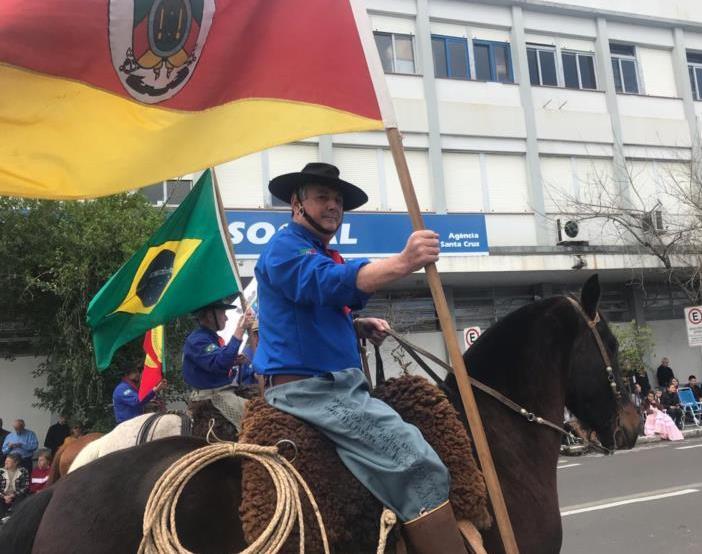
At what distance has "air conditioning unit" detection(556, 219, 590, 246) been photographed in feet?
68.8

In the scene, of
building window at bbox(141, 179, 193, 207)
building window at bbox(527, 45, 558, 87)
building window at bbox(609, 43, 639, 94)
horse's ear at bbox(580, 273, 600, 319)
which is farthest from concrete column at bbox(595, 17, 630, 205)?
horse's ear at bbox(580, 273, 600, 319)

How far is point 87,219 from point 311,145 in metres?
7.46

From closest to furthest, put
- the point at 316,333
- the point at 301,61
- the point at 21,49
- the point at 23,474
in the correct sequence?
the point at 316,333
the point at 21,49
the point at 301,61
the point at 23,474

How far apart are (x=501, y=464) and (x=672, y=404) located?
18.2 meters

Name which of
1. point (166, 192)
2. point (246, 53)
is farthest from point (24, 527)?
point (166, 192)

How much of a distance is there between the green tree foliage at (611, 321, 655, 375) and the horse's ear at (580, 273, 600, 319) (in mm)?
16202

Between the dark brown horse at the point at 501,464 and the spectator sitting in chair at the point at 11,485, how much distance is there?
7.56m

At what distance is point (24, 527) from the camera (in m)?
2.66

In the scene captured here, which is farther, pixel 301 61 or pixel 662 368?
pixel 662 368

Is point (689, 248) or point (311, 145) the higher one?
point (311, 145)

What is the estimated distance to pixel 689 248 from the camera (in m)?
20.2

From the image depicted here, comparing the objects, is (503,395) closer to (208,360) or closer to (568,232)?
(208,360)

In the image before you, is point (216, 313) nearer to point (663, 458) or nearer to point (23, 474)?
point (23, 474)

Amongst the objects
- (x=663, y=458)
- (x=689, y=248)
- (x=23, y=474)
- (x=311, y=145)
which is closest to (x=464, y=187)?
(x=311, y=145)
